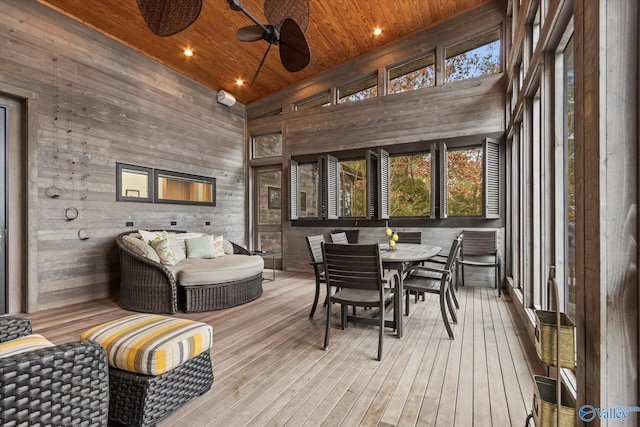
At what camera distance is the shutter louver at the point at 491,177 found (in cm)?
475

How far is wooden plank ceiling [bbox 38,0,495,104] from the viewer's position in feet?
13.6

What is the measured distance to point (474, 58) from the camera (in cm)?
506

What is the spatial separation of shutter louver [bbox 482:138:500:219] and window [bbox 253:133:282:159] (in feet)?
13.1

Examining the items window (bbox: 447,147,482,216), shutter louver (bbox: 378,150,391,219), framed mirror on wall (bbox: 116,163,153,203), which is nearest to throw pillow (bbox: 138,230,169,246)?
framed mirror on wall (bbox: 116,163,153,203)

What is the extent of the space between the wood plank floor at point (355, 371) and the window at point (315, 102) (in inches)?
173

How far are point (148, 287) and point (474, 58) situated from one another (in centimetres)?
591

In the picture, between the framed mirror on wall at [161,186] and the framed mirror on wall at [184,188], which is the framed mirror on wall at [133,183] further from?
the framed mirror on wall at [184,188]

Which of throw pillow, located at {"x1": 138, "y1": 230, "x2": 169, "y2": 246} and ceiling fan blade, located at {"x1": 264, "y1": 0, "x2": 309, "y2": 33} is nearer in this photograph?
Result: ceiling fan blade, located at {"x1": 264, "y1": 0, "x2": 309, "y2": 33}

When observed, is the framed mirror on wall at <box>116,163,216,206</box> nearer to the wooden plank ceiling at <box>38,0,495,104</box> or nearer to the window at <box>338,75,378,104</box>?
the wooden plank ceiling at <box>38,0,495,104</box>

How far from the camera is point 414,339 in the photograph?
2805 millimetres

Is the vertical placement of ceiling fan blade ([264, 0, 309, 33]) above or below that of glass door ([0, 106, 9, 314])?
above

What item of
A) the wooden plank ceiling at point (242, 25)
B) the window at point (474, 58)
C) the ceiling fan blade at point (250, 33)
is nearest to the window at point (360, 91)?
the wooden plank ceiling at point (242, 25)

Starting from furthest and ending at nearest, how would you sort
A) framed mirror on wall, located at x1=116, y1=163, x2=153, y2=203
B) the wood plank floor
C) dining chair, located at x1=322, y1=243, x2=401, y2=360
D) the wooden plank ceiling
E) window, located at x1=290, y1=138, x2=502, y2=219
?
window, located at x1=290, y1=138, x2=502, y2=219 < framed mirror on wall, located at x1=116, y1=163, x2=153, y2=203 < the wooden plank ceiling < dining chair, located at x1=322, y1=243, x2=401, y2=360 < the wood plank floor

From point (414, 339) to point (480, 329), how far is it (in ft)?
2.48
